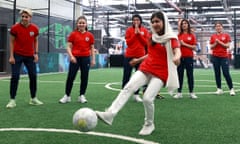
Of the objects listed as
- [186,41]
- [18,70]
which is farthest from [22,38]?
[186,41]

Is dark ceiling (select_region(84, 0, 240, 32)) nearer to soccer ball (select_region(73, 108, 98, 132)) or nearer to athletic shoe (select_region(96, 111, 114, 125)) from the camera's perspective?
athletic shoe (select_region(96, 111, 114, 125))

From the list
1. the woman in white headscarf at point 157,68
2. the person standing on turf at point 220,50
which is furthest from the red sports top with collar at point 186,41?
the woman in white headscarf at point 157,68

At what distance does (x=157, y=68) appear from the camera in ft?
13.6

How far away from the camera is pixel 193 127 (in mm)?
4441

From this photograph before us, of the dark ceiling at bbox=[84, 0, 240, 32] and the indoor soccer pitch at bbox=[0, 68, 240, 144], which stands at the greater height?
the dark ceiling at bbox=[84, 0, 240, 32]

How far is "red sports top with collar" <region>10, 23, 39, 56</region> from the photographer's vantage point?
6.12 meters

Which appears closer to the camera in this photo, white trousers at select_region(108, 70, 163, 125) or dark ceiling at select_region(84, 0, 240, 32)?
white trousers at select_region(108, 70, 163, 125)

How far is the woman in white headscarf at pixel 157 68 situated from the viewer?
4.06m

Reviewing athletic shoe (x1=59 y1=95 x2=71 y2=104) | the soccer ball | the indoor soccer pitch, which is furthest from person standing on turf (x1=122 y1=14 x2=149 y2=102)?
the soccer ball

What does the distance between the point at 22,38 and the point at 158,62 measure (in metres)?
3.04

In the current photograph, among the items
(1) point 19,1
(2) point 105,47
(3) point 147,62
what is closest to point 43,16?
(1) point 19,1

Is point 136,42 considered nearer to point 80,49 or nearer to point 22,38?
point 80,49

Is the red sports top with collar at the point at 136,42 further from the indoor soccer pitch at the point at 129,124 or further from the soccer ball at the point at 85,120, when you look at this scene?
the soccer ball at the point at 85,120

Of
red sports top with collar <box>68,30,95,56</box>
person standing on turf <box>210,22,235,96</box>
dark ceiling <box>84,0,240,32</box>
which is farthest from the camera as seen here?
dark ceiling <box>84,0,240,32</box>
